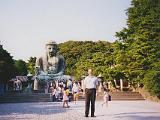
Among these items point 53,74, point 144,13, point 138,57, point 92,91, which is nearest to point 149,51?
point 138,57

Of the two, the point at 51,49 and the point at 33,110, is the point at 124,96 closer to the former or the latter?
the point at 51,49

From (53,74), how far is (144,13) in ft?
36.3

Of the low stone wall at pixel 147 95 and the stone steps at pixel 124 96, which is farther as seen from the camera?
the stone steps at pixel 124 96

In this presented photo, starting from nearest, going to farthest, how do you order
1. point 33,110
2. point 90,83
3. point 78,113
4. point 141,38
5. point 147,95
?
1. point 90,83
2. point 78,113
3. point 33,110
4. point 147,95
5. point 141,38

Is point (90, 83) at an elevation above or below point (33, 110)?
above

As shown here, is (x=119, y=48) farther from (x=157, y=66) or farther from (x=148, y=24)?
(x=157, y=66)

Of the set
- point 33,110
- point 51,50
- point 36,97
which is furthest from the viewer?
point 51,50

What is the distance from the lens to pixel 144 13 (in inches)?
1481

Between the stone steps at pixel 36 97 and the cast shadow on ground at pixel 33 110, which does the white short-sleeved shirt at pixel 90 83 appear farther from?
the stone steps at pixel 36 97

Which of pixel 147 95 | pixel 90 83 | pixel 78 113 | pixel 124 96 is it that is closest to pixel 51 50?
pixel 124 96

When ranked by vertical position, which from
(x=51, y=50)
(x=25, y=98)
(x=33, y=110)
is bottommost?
(x=33, y=110)

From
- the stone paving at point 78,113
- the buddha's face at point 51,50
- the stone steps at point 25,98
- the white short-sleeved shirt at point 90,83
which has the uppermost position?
the buddha's face at point 51,50

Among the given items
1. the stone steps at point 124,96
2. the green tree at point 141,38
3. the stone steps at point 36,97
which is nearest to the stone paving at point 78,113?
the stone steps at point 36,97

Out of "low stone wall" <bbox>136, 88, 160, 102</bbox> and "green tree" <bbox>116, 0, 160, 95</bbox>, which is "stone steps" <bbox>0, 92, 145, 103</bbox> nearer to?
"low stone wall" <bbox>136, 88, 160, 102</bbox>
